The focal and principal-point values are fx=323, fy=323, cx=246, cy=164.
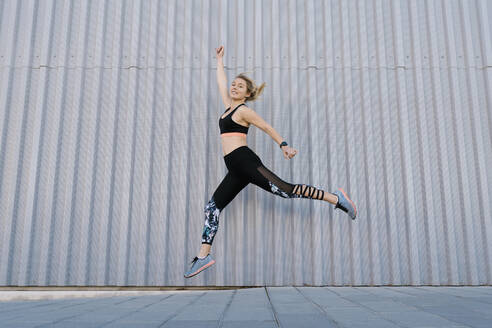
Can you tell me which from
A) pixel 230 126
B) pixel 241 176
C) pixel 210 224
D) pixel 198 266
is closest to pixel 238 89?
pixel 230 126

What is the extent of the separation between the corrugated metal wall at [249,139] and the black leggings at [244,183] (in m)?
0.34

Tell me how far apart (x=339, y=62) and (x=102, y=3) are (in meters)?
2.26

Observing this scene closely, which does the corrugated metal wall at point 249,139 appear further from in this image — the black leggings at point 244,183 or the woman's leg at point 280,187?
Answer: the woman's leg at point 280,187

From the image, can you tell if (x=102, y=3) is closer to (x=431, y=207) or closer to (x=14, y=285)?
(x=14, y=285)

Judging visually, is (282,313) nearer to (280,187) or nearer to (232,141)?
(280,187)

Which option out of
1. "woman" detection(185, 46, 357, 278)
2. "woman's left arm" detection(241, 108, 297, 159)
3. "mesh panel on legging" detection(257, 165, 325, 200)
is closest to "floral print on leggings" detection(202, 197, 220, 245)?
"woman" detection(185, 46, 357, 278)

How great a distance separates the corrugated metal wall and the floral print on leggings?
327 millimetres

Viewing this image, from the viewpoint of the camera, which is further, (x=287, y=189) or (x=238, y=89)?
(x=238, y=89)

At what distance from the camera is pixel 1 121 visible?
283 centimetres

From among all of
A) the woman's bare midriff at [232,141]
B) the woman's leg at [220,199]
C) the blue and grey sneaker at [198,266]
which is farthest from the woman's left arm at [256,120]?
the blue and grey sneaker at [198,266]

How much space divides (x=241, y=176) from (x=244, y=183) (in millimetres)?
88

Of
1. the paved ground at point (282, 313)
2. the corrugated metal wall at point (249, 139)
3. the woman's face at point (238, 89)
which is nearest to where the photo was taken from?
the paved ground at point (282, 313)

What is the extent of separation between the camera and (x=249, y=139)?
2791mm

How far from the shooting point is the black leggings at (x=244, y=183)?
2238 millimetres
